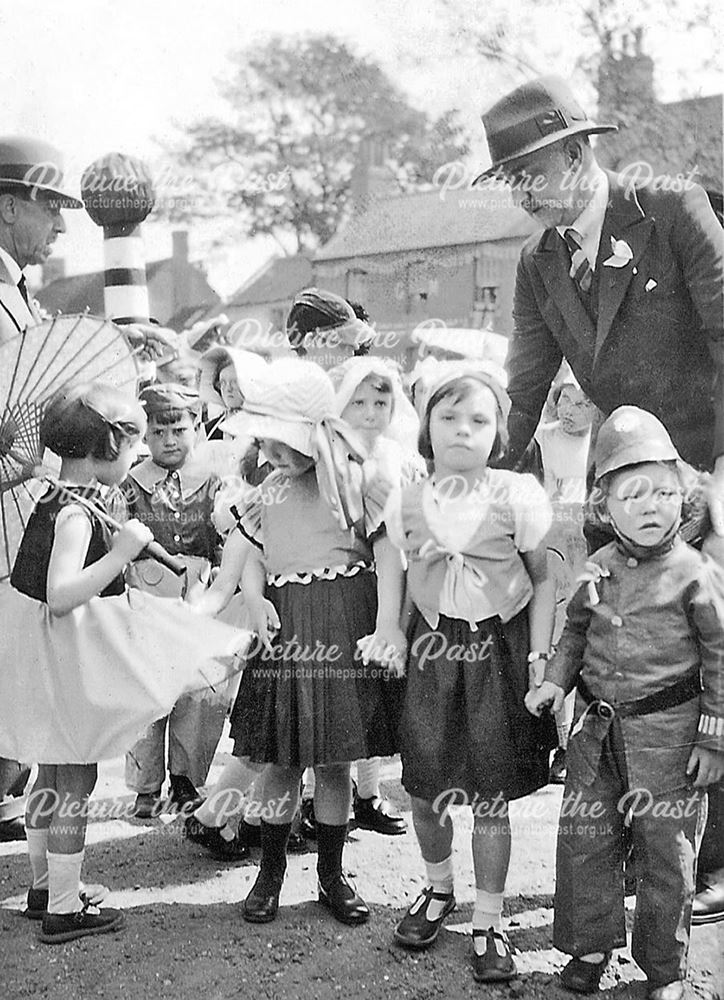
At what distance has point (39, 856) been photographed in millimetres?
3207

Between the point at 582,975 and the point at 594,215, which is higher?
the point at 594,215

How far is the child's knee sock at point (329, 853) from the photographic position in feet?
10.3

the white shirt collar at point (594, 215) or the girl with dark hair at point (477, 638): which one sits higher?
the white shirt collar at point (594, 215)

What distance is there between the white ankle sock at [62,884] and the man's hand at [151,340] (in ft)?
5.23

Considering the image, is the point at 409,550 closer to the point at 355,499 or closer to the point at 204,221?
the point at 355,499

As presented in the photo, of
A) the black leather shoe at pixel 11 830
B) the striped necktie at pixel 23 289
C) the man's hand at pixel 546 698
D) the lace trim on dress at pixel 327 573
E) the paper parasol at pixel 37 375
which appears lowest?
the black leather shoe at pixel 11 830

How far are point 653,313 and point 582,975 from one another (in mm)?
1767

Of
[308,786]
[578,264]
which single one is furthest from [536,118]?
[308,786]

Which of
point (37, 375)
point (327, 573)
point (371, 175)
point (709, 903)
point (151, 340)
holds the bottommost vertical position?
point (709, 903)

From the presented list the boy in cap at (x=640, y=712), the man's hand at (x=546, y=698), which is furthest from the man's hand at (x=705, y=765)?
the man's hand at (x=546, y=698)

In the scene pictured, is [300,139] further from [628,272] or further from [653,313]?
[653,313]

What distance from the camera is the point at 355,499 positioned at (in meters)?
3.05

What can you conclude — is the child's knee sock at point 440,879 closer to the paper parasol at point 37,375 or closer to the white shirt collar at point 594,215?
the paper parasol at point 37,375

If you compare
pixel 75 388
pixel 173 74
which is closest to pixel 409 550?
pixel 75 388
